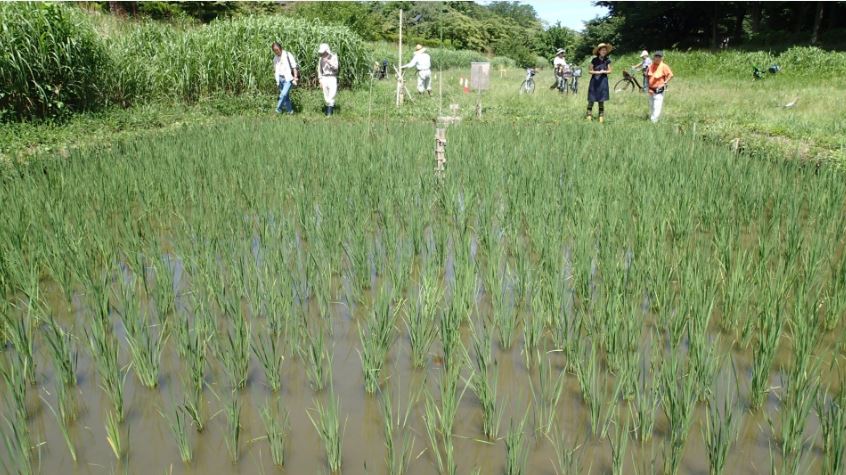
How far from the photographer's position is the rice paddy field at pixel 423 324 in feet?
5.80

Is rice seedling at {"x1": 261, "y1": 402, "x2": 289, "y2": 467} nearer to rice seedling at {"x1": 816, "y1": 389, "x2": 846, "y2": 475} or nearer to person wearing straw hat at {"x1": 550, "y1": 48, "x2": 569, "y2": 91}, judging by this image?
rice seedling at {"x1": 816, "y1": 389, "x2": 846, "y2": 475}

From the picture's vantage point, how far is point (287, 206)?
4.38m

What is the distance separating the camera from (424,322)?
2273 millimetres

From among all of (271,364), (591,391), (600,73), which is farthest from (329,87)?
(591,391)

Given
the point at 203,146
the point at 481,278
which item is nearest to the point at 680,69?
the point at 203,146

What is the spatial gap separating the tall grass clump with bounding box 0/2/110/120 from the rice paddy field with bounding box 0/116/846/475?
3.96 metres

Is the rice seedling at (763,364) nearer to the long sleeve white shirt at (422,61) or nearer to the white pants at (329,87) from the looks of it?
the white pants at (329,87)

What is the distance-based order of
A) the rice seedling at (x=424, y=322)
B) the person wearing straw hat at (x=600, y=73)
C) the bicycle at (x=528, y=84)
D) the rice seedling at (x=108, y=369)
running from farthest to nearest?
the bicycle at (x=528, y=84) → the person wearing straw hat at (x=600, y=73) → the rice seedling at (x=424, y=322) → the rice seedling at (x=108, y=369)

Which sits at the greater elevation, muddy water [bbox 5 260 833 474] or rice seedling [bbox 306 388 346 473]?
rice seedling [bbox 306 388 346 473]

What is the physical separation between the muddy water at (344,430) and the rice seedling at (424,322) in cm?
7

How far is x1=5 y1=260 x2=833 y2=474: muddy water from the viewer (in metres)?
1.73

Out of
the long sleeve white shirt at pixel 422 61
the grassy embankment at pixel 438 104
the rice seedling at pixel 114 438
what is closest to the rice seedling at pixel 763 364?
the rice seedling at pixel 114 438

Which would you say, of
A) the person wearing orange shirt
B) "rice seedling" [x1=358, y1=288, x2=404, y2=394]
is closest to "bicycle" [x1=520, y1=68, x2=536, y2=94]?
the person wearing orange shirt

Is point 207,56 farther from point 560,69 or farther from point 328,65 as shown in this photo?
point 560,69
